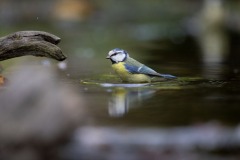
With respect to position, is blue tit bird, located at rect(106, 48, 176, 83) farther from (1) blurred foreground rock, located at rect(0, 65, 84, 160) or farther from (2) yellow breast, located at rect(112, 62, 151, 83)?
(1) blurred foreground rock, located at rect(0, 65, 84, 160)

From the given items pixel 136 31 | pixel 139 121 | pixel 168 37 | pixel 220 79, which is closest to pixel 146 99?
pixel 139 121

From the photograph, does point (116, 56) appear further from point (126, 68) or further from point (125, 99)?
point (125, 99)

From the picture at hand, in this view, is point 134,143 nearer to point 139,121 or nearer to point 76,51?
point 139,121

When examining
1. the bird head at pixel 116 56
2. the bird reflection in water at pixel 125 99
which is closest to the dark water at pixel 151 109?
the bird reflection in water at pixel 125 99

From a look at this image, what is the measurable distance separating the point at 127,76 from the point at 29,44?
3.22 feet

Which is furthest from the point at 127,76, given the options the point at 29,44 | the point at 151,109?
the point at 151,109

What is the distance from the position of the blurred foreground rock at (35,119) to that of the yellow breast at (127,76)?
8.72ft

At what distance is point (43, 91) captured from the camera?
3951 mm

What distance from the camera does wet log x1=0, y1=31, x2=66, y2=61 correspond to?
248 inches

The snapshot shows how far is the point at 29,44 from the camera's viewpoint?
631cm

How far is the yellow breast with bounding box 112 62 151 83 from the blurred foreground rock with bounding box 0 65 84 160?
2.66m

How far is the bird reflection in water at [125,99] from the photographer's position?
554cm

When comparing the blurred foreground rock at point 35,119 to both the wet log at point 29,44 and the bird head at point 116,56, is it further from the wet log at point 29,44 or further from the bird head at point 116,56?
the bird head at point 116,56

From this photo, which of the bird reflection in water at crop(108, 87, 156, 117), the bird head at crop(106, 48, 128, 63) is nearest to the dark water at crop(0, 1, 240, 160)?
the bird reflection in water at crop(108, 87, 156, 117)
